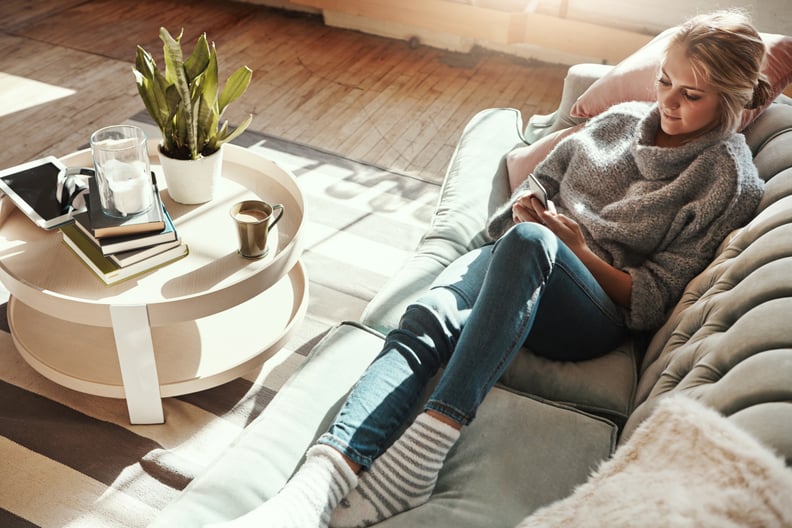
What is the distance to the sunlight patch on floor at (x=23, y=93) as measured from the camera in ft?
9.51

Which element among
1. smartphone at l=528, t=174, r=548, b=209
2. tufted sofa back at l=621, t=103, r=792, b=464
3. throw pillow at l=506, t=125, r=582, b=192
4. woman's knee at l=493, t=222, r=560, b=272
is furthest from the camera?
throw pillow at l=506, t=125, r=582, b=192

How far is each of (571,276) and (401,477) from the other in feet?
1.59

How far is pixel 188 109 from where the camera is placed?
1.58 meters

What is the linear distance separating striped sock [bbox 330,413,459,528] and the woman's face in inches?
30.1

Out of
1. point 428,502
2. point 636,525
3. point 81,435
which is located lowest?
point 81,435

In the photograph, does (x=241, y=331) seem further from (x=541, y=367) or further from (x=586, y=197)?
(x=586, y=197)

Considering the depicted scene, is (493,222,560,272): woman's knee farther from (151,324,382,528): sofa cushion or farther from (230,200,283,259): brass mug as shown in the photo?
(230,200,283,259): brass mug

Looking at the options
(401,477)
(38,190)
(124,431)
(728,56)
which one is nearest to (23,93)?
(38,190)

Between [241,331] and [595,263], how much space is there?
854 millimetres

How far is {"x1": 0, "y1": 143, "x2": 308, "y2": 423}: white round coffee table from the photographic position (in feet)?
4.73

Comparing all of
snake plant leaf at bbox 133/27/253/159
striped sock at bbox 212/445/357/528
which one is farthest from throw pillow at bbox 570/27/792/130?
striped sock at bbox 212/445/357/528

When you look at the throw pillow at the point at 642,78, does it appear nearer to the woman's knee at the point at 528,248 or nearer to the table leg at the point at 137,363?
the woman's knee at the point at 528,248

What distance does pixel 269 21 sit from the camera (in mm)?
3811

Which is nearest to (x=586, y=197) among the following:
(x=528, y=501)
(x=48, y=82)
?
(x=528, y=501)
